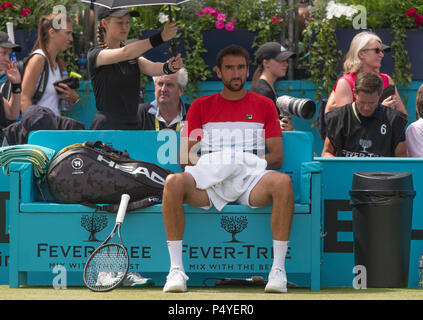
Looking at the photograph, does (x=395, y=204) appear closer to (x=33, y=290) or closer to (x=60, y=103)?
(x=33, y=290)

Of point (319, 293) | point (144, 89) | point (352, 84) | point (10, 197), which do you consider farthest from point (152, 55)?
point (319, 293)

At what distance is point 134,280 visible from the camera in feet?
19.2

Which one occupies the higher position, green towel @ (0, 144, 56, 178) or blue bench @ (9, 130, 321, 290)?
green towel @ (0, 144, 56, 178)

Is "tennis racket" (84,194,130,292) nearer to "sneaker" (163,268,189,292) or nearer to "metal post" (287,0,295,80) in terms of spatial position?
"sneaker" (163,268,189,292)

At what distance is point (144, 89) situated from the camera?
8.89 meters

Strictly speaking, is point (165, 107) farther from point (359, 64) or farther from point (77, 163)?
point (359, 64)

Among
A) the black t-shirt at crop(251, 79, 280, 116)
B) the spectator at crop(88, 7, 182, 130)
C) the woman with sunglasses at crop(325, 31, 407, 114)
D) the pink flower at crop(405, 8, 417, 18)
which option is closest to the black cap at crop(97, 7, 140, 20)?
the spectator at crop(88, 7, 182, 130)

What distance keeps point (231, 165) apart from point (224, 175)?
8 cm

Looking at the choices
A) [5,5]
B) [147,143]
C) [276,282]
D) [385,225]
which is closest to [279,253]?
[276,282]

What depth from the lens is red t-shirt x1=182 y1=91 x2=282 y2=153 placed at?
19.5 ft

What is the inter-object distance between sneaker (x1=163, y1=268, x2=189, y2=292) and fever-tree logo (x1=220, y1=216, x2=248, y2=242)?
0.48m

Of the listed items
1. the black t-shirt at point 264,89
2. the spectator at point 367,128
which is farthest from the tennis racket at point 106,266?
the black t-shirt at point 264,89

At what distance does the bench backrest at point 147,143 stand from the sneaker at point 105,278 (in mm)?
1057
